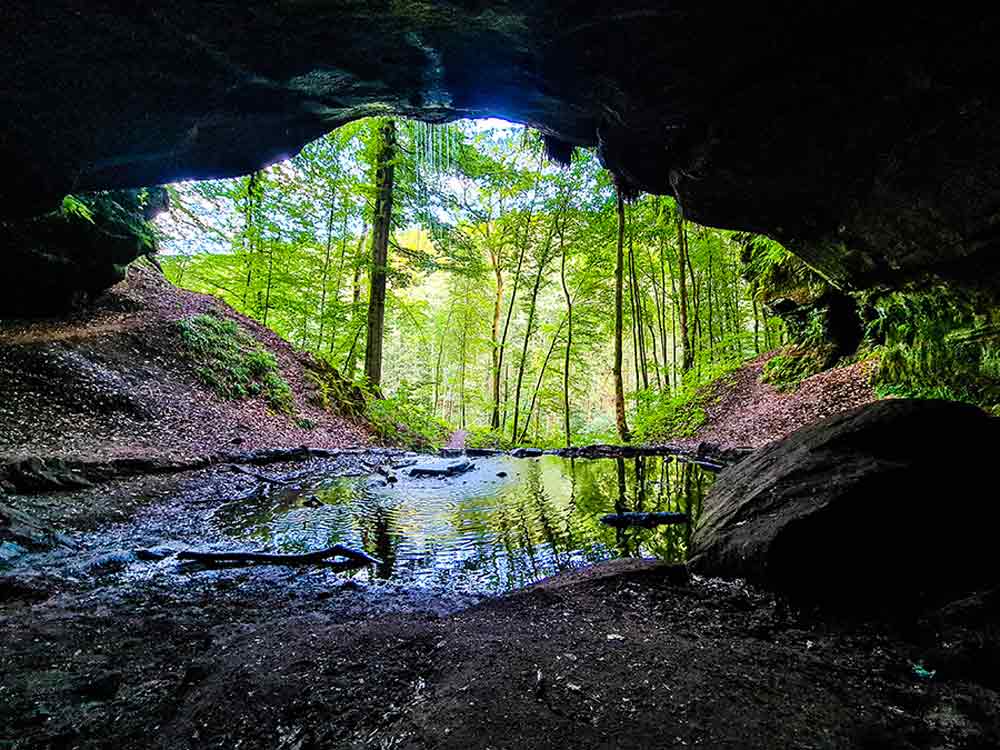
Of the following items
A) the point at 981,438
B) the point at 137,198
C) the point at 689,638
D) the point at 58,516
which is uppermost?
the point at 137,198

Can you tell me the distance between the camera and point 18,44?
11.0 ft

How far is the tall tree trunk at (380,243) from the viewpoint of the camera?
14.1 m

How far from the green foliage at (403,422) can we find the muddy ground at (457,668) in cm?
1074

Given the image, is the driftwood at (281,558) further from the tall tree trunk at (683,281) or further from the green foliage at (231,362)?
the tall tree trunk at (683,281)

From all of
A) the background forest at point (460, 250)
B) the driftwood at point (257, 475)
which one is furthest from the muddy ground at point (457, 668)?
the background forest at point (460, 250)

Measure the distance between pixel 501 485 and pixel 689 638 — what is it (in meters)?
5.50

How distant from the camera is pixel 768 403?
1139 centimetres

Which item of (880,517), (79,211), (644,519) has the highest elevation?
(79,211)

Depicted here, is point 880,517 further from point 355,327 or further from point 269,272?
point 269,272

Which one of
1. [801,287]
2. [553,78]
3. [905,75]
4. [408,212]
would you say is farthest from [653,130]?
[408,212]

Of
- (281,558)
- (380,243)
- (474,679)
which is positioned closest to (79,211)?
(380,243)

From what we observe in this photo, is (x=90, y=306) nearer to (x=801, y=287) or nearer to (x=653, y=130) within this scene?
(x=653, y=130)

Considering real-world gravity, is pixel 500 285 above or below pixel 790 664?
above

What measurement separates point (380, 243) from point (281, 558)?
486 inches
